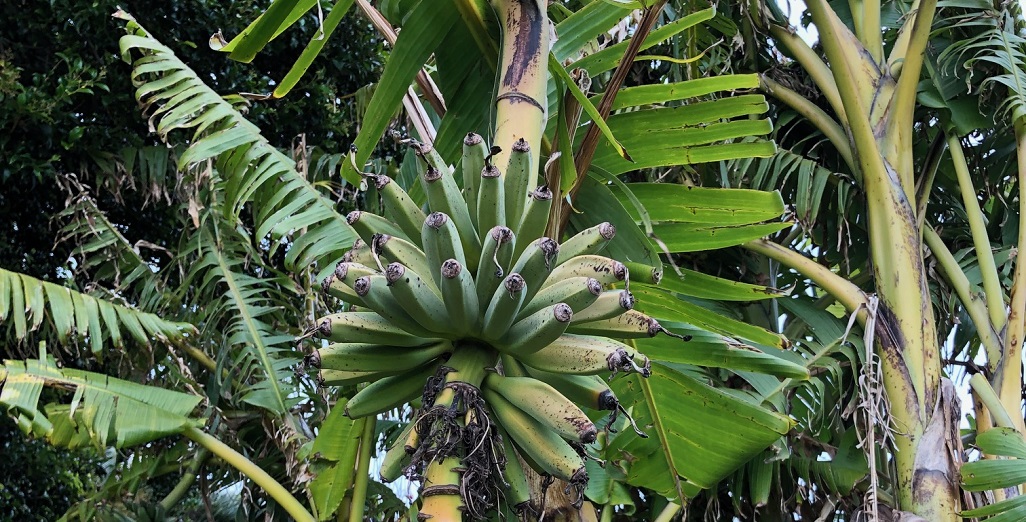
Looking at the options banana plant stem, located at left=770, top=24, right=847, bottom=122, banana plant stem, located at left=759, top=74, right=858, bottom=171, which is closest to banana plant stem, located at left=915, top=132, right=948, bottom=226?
banana plant stem, located at left=759, top=74, right=858, bottom=171

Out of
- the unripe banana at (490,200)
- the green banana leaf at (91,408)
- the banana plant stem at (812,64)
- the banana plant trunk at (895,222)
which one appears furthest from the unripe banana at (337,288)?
the banana plant stem at (812,64)

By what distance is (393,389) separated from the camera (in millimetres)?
1268

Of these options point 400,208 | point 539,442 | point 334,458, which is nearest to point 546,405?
point 539,442

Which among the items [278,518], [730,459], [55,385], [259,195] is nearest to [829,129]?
[730,459]

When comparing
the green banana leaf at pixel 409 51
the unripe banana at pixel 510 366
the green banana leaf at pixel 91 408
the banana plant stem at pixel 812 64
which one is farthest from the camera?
the banana plant stem at pixel 812 64

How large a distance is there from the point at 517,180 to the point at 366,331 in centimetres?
33

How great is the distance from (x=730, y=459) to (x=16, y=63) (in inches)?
154

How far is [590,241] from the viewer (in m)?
1.23

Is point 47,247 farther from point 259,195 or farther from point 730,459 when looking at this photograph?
point 730,459

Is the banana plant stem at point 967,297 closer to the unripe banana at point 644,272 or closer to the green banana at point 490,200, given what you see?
the unripe banana at point 644,272

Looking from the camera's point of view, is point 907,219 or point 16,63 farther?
point 16,63

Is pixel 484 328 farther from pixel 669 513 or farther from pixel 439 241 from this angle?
pixel 669 513

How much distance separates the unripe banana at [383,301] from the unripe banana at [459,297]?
0.06 m

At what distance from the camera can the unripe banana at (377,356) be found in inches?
46.3
